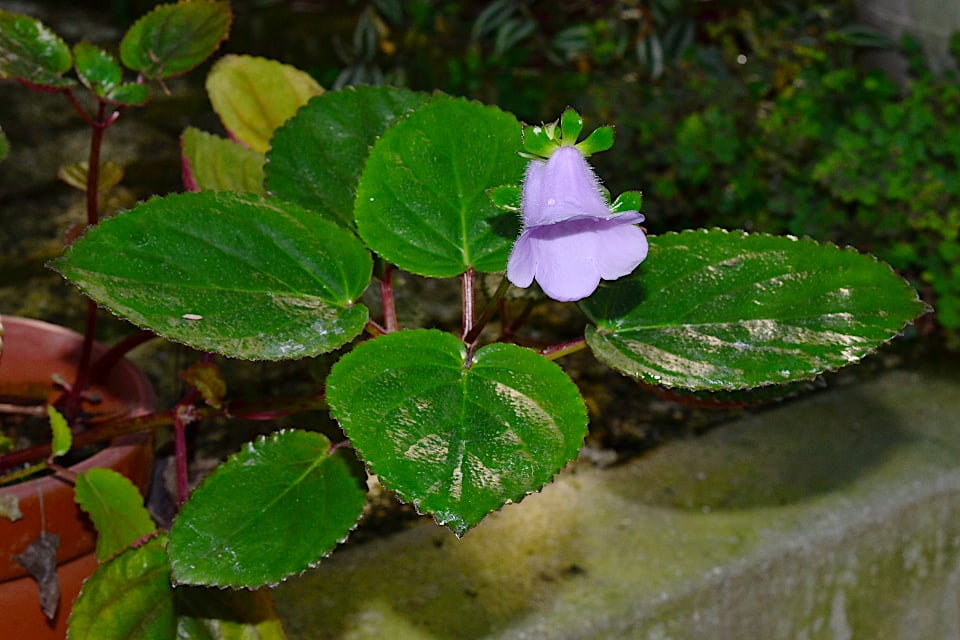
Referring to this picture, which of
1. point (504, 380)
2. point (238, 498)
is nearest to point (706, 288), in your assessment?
point (504, 380)

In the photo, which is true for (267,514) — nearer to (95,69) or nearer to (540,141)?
(540,141)

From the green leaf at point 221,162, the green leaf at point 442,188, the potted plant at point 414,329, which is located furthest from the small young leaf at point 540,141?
the green leaf at point 221,162

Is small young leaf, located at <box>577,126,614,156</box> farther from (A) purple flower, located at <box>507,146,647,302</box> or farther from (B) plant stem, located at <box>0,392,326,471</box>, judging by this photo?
(B) plant stem, located at <box>0,392,326,471</box>

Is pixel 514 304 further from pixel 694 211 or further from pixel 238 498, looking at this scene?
pixel 694 211

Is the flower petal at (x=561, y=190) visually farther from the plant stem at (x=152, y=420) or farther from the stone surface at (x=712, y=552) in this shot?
the stone surface at (x=712, y=552)

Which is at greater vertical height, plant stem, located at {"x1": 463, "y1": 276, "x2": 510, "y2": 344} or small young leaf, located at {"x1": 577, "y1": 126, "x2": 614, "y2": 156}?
small young leaf, located at {"x1": 577, "y1": 126, "x2": 614, "y2": 156}

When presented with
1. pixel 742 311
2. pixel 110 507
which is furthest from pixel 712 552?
pixel 110 507

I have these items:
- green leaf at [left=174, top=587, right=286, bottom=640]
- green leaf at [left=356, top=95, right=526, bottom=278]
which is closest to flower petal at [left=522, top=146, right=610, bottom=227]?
green leaf at [left=356, top=95, right=526, bottom=278]
